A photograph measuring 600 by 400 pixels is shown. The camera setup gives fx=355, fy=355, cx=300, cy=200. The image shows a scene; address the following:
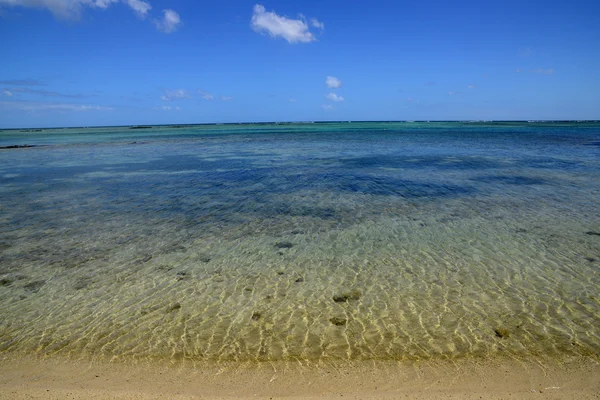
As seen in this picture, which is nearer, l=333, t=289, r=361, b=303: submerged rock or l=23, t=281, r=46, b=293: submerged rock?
l=333, t=289, r=361, b=303: submerged rock

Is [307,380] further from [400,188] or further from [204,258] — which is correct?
[400,188]

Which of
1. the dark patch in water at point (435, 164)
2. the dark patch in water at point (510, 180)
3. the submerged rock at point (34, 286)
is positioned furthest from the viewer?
the dark patch in water at point (435, 164)

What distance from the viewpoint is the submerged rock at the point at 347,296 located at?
22.7 feet

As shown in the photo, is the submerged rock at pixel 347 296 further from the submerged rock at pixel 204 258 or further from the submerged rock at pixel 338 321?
the submerged rock at pixel 204 258

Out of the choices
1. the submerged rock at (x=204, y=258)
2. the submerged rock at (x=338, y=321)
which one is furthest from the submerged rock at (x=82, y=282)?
the submerged rock at (x=338, y=321)

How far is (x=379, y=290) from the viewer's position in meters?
7.27

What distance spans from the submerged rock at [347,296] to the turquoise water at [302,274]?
1.8 inches

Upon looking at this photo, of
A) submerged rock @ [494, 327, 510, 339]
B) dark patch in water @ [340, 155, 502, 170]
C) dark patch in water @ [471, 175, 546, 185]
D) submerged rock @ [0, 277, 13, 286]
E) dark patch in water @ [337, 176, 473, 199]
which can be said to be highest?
dark patch in water @ [340, 155, 502, 170]

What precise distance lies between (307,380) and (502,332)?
132 inches

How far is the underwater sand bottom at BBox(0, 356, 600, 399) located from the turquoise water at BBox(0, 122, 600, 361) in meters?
0.26

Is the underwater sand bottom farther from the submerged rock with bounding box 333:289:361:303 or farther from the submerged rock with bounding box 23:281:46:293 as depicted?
the submerged rock with bounding box 23:281:46:293

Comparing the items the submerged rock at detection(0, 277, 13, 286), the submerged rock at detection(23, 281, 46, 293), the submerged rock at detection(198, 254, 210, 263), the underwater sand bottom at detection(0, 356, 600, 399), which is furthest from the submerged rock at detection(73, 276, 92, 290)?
the submerged rock at detection(198, 254, 210, 263)

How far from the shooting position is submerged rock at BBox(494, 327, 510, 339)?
571 cm

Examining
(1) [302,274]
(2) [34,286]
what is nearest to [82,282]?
(2) [34,286]
